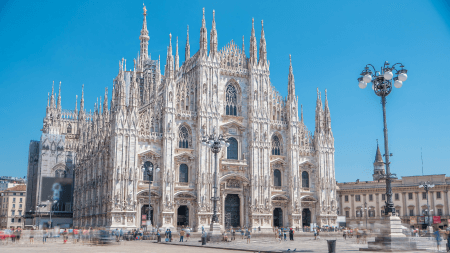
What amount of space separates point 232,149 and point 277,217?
31.5 ft

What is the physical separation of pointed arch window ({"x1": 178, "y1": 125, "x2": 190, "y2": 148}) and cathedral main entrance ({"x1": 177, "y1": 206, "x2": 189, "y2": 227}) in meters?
A: 6.63

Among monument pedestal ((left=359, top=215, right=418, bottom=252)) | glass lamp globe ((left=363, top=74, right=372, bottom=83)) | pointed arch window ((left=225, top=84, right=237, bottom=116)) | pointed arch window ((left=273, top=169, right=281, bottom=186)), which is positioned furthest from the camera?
pointed arch window ((left=273, top=169, right=281, bottom=186))

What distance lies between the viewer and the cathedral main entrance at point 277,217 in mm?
55875

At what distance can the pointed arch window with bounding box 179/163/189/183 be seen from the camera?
5172 cm

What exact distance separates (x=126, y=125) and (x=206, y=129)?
8.71m

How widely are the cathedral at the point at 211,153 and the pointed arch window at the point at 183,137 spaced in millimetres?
108

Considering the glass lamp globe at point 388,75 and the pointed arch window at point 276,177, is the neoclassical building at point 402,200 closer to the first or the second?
the pointed arch window at point 276,177

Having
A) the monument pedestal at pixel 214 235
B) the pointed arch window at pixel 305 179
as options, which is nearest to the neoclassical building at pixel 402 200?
the pointed arch window at pixel 305 179

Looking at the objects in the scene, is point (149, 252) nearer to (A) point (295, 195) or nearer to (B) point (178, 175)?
(B) point (178, 175)

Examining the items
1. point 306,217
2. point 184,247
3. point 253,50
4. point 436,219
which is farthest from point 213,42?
point 436,219

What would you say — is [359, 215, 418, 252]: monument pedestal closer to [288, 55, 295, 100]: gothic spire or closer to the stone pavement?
the stone pavement

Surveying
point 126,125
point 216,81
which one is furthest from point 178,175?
point 216,81

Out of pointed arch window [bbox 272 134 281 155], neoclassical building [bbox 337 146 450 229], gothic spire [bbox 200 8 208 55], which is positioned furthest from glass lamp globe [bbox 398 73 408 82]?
neoclassical building [bbox 337 146 450 229]

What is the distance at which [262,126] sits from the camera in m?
55.1
